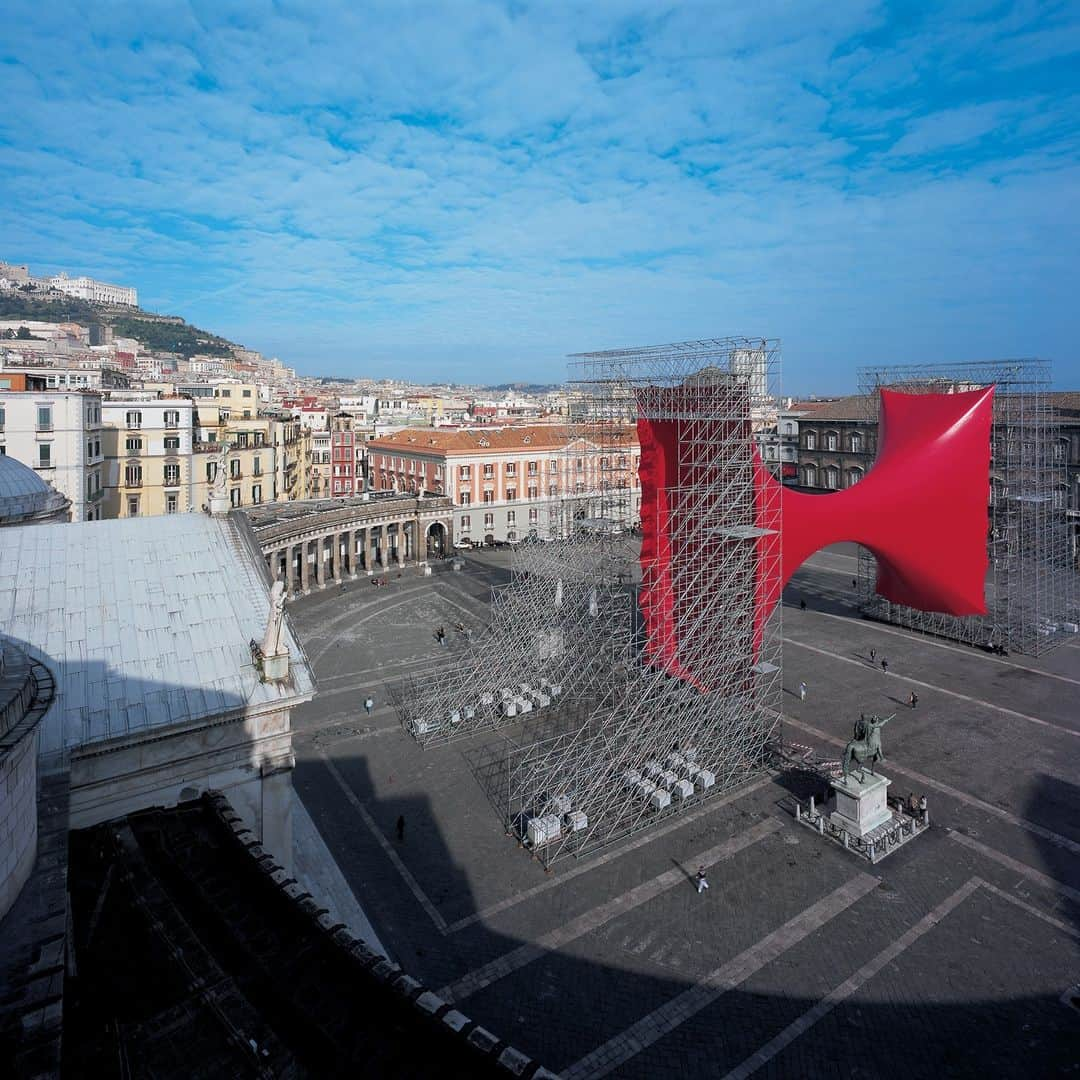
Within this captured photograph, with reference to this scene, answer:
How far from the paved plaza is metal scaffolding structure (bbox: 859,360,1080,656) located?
29.1 ft

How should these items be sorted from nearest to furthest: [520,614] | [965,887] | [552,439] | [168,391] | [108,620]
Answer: [108,620], [965,887], [520,614], [168,391], [552,439]

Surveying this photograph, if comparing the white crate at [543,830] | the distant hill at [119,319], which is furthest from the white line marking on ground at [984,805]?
the distant hill at [119,319]

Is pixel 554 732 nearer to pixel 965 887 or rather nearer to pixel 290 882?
pixel 965 887

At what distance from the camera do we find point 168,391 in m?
55.5

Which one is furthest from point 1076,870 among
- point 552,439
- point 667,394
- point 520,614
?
point 552,439

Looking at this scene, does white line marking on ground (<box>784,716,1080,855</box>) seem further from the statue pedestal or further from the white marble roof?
the white marble roof

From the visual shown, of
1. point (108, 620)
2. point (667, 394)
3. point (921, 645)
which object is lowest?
point (921, 645)

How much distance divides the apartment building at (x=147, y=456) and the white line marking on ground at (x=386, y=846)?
25.2 meters

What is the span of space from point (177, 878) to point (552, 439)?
52.1 meters

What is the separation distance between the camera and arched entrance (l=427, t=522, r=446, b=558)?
56000mm

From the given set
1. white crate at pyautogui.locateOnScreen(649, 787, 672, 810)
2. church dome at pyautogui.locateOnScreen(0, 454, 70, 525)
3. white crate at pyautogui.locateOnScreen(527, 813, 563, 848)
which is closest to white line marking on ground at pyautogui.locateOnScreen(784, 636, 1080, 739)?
white crate at pyautogui.locateOnScreen(649, 787, 672, 810)

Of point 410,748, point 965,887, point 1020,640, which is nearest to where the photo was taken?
point 965,887

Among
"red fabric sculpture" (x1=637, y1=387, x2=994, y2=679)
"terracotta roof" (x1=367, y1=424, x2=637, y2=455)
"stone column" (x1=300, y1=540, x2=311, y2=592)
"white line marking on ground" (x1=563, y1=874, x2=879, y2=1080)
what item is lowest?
"white line marking on ground" (x1=563, y1=874, x2=879, y2=1080)

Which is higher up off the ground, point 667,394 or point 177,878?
point 667,394
